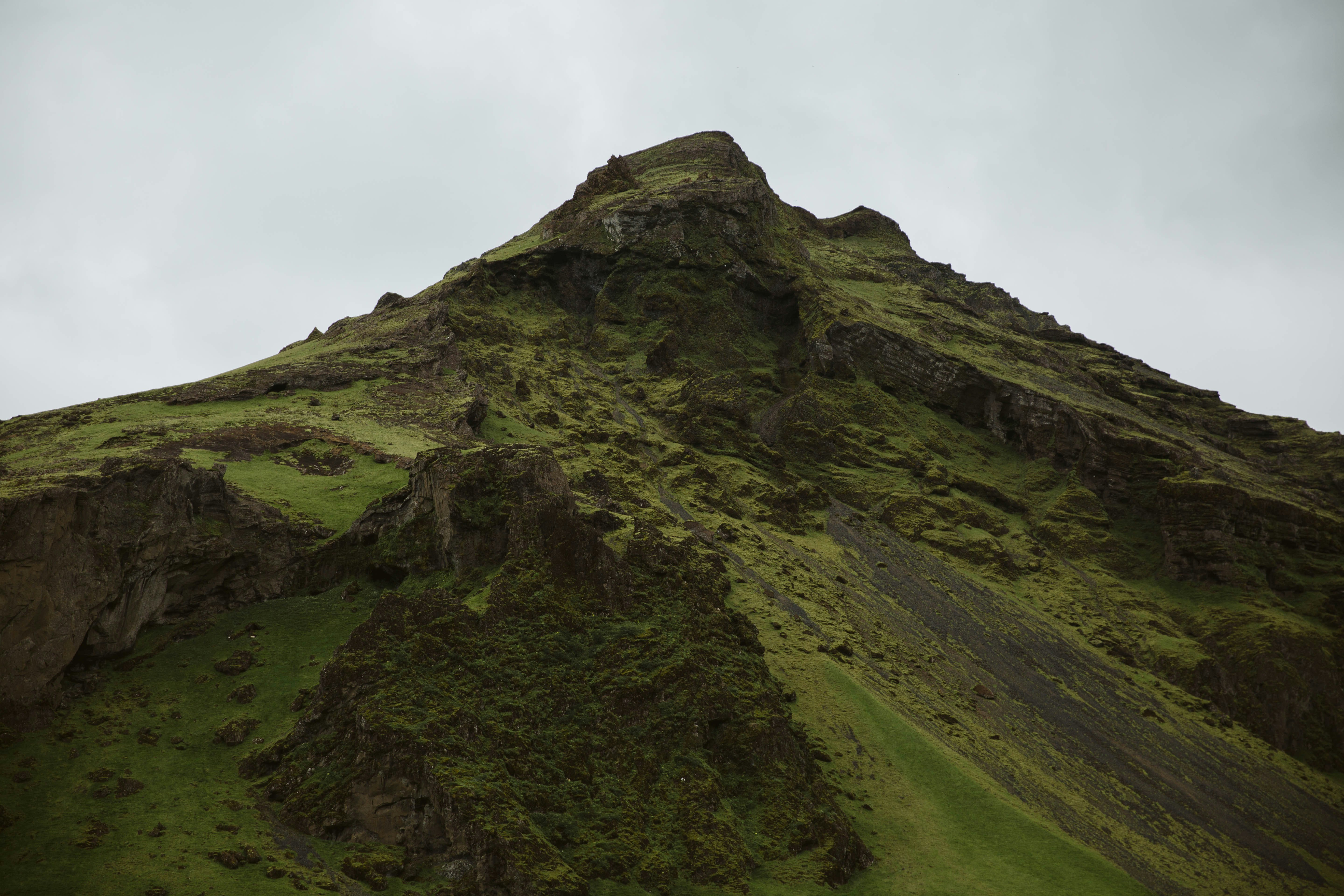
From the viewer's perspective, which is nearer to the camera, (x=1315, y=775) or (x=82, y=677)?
(x=82, y=677)

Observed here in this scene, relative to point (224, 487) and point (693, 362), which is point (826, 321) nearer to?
point (693, 362)

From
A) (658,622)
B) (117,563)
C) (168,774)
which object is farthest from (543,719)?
(117,563)

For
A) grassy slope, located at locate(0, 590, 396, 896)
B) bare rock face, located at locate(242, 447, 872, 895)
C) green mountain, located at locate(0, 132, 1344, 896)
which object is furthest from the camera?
green mountain, located at locate(0, 132, 1344, 896)

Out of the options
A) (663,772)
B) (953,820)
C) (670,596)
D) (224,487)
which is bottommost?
(953,820)

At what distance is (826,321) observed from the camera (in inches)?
4289

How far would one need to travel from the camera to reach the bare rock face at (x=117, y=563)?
27594 millimetres

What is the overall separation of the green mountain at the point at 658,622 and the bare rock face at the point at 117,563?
0.15 m

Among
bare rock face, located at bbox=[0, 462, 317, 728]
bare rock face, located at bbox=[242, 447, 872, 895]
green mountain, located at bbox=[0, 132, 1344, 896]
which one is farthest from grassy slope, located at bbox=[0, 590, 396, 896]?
bare rock face, located at bbox=[242, 447, 872, 895]

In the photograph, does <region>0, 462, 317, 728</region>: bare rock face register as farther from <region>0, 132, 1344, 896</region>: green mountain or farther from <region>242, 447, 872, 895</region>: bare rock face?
<region>242, 447, 872, 895</region>: bare rock face

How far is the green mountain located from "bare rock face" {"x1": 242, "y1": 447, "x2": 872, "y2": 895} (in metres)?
0.16

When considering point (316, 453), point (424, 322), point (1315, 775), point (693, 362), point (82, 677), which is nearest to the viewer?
point (82, 677)

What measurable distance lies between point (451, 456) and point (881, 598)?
1706 inches

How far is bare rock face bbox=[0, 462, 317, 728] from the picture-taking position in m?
27.6

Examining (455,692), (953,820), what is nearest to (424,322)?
(455,692)
